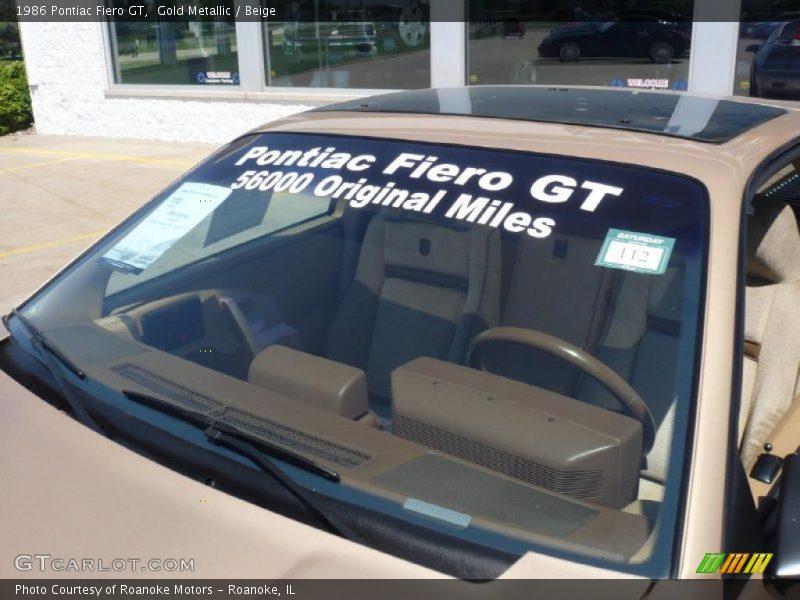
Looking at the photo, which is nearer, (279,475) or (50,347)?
(279,475)

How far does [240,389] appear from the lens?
6.58 ft

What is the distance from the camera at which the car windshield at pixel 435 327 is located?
1.70m

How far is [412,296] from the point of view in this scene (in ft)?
8.29

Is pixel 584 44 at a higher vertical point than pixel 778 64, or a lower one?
higher

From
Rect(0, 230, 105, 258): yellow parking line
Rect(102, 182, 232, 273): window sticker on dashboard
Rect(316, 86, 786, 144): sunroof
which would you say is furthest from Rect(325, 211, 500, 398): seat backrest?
Rect(0, 230, 105, 258): yellow parking line

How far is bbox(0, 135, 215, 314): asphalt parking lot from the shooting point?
675cm

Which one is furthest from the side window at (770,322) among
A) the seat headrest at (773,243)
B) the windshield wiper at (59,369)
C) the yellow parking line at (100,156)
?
the yellow parking line at (100,156)

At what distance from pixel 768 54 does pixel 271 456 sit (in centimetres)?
784

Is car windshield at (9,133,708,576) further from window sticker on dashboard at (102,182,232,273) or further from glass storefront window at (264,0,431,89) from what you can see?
glass storefront window at (264,0,431,89)

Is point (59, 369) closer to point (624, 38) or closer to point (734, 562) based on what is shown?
point (734, 562)

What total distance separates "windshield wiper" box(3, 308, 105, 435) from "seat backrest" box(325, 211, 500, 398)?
628 mm

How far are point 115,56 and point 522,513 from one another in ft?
39.9

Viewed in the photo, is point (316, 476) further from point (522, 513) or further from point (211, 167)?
point (211, 167)

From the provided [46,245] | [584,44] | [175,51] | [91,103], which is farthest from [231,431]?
[91,103]
